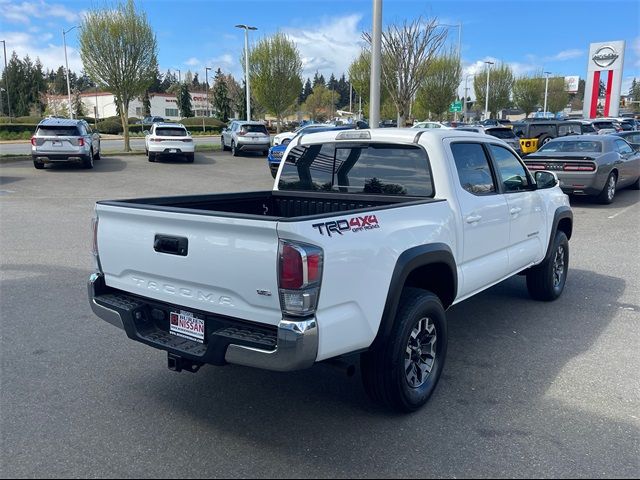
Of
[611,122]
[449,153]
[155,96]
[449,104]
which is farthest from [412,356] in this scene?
[155,96]

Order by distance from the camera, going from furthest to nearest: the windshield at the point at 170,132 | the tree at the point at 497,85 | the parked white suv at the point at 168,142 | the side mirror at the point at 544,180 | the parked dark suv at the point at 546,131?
the tree at the point at 497,85
the parked dark suv at the point at 546,131
the windshield at the point at 170,132
the parked white suv at the point at 168,142
the side mirror at the point at 544,180

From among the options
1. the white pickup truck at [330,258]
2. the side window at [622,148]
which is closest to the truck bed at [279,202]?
the white pickup truck at [330,258]

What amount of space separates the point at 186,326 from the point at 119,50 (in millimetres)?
24186

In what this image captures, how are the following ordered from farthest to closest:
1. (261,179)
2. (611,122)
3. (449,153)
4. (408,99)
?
(611,122), (408,99), (261,179), (449,153)

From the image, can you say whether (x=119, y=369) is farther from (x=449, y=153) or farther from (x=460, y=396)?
(x=449, y=153)

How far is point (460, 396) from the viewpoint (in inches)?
155

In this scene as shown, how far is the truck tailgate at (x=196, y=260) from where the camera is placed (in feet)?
9.78

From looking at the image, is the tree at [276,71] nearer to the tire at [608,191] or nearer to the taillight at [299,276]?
the tire at [608,191]

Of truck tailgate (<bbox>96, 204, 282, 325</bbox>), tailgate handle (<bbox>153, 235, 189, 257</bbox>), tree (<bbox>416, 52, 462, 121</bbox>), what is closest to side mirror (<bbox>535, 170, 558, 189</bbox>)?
truck tailgate (<bbox>96, 204, 282, 325</bbox>)

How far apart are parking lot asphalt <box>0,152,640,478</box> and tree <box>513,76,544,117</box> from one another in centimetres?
6231

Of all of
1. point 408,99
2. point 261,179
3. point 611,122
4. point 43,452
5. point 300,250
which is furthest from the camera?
point 611,122

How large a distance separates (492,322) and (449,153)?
205cm

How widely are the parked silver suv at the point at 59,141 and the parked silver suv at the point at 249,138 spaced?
8460 mm

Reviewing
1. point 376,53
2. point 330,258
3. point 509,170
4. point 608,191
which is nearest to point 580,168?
point 608,191
